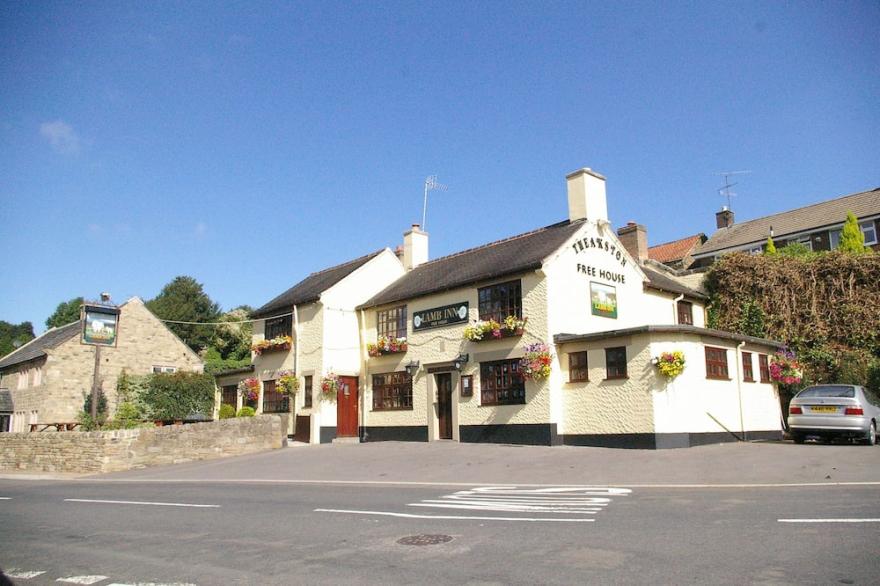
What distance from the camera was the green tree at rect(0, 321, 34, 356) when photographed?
265ft

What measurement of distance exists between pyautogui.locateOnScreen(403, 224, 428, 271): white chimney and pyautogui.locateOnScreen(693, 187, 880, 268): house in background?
60.5 ft

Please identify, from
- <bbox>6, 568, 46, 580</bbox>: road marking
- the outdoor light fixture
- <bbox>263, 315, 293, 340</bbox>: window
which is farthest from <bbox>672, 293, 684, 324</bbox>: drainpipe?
<bbox>6, 568, 46, 580</bbox>: road marking

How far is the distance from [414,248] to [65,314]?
54.4 m

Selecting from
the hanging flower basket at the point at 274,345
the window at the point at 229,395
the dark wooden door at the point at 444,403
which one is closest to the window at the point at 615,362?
the dark wooden door at the point at 444,403

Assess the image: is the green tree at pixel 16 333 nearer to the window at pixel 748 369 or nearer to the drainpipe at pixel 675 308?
the drainpipe at pixel 675 308

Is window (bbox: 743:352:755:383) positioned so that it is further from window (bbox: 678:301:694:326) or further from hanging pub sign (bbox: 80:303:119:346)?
hanging pub sign (bbox: 80:303:119:346)

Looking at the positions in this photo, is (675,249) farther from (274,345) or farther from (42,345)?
(42,345)

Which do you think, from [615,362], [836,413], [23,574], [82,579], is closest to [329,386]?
[615,362]

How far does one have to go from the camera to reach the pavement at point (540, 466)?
12531 millimetres

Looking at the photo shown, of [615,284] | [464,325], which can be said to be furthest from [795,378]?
[464,325]

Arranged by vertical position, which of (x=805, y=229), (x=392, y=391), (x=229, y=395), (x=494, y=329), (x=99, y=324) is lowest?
(x=392, y=391)

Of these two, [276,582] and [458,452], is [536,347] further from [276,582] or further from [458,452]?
[276,582]

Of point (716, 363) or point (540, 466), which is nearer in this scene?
point (540, 466)

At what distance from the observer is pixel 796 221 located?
39875 mm
